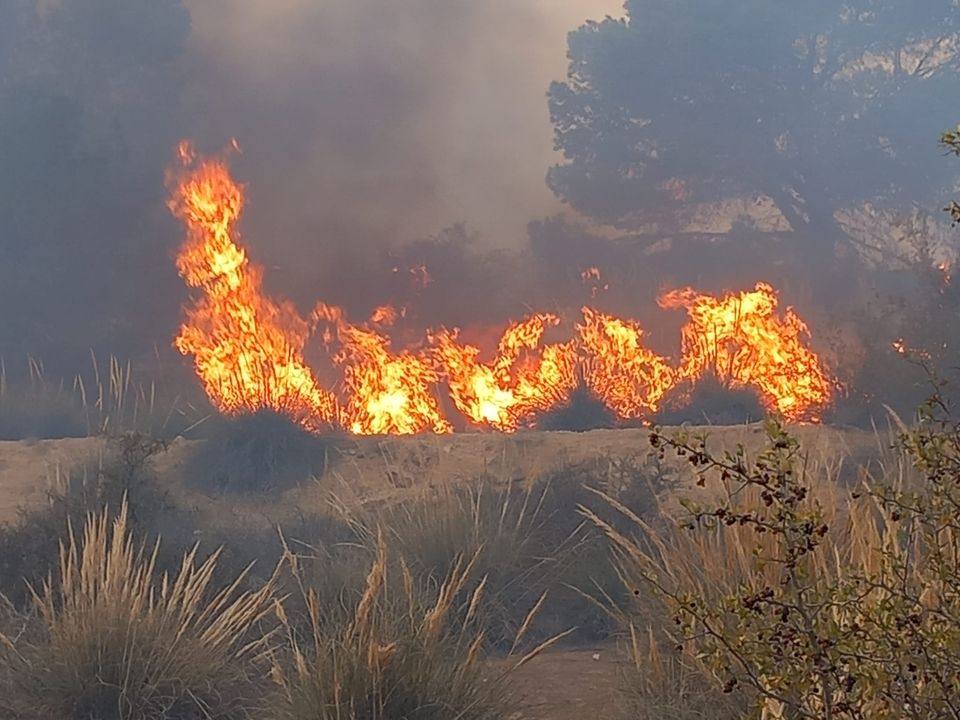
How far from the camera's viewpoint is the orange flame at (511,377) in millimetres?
Result: 16016

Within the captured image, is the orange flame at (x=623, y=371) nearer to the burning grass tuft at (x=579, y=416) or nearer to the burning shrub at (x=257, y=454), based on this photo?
the burning grass tuft at (x=579, y=416)

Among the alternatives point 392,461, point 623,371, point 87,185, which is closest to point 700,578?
point 392,461

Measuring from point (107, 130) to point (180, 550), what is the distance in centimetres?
1848

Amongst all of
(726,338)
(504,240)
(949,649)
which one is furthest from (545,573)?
(504,240)

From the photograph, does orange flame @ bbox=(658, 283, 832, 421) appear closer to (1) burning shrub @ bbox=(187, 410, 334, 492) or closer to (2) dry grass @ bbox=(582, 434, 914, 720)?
(1) burning shrub @ bbox=(187, 410, 334, 492)

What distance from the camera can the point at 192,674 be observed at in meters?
4.85

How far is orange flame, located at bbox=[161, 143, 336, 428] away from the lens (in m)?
13.5

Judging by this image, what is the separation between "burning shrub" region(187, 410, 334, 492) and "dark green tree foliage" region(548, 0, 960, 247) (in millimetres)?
12676

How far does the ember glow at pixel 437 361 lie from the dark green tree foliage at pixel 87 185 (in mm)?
4259

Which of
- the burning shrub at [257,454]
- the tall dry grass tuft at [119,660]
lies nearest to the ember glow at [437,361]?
the burning shrub at [257,454]

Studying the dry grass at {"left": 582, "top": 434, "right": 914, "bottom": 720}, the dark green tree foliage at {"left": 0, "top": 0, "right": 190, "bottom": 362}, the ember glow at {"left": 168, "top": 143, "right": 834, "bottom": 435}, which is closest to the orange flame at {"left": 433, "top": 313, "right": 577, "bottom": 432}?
the ember glow at {"left": 168, "top": 143, "right": 834, "bottom": 435}

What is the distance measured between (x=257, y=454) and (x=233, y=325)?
443 cm

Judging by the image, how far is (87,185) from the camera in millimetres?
23719

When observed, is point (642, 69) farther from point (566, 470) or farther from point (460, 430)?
point (566, 470)
